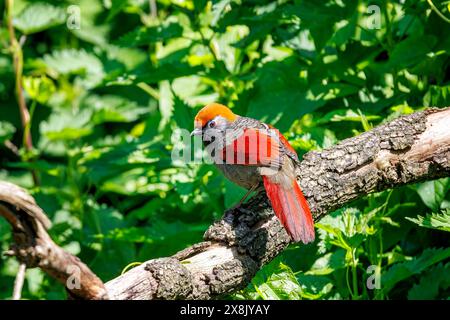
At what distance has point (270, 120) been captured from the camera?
4.82m

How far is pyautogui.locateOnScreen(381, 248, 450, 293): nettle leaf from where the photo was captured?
154 inches

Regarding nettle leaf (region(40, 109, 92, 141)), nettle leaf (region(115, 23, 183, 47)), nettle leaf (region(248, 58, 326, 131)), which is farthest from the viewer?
nettle leaf (region(40, 109, 92, 141))

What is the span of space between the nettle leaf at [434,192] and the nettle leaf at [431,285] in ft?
1.19

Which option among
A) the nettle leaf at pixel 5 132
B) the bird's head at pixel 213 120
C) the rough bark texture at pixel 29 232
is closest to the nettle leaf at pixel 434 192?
the bird's head at pixel 213 120

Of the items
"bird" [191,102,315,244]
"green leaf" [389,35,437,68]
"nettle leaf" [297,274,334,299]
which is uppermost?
"green leaf" [389,35,437,68]

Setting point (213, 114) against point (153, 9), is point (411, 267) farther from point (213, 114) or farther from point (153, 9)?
point (153, 9)

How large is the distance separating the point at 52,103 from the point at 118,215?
5.68 feet

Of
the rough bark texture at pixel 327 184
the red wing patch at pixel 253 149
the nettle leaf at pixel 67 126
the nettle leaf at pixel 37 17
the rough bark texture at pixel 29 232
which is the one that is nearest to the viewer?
the rough bark texture at pixel 29 232

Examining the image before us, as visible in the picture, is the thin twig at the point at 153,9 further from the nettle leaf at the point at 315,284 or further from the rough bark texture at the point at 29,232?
the rough bark texture at the point at 29,232

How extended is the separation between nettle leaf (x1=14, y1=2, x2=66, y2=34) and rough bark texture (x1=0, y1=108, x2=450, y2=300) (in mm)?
3488

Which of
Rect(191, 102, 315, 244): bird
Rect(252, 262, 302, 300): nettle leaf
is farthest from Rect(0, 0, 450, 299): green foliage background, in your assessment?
Rect(191, 102, 315, 244): bird

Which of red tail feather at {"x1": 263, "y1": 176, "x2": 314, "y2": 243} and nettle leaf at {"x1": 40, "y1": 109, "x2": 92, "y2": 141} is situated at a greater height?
nettle leaf at {"x1": 40, "y1": 109, "x2": 92, "y2": 141}

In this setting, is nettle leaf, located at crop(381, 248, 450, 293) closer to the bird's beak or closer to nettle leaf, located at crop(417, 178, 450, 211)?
nettle leaf, located at crop(417, 178, 450, 211)

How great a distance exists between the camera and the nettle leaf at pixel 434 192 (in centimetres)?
425
